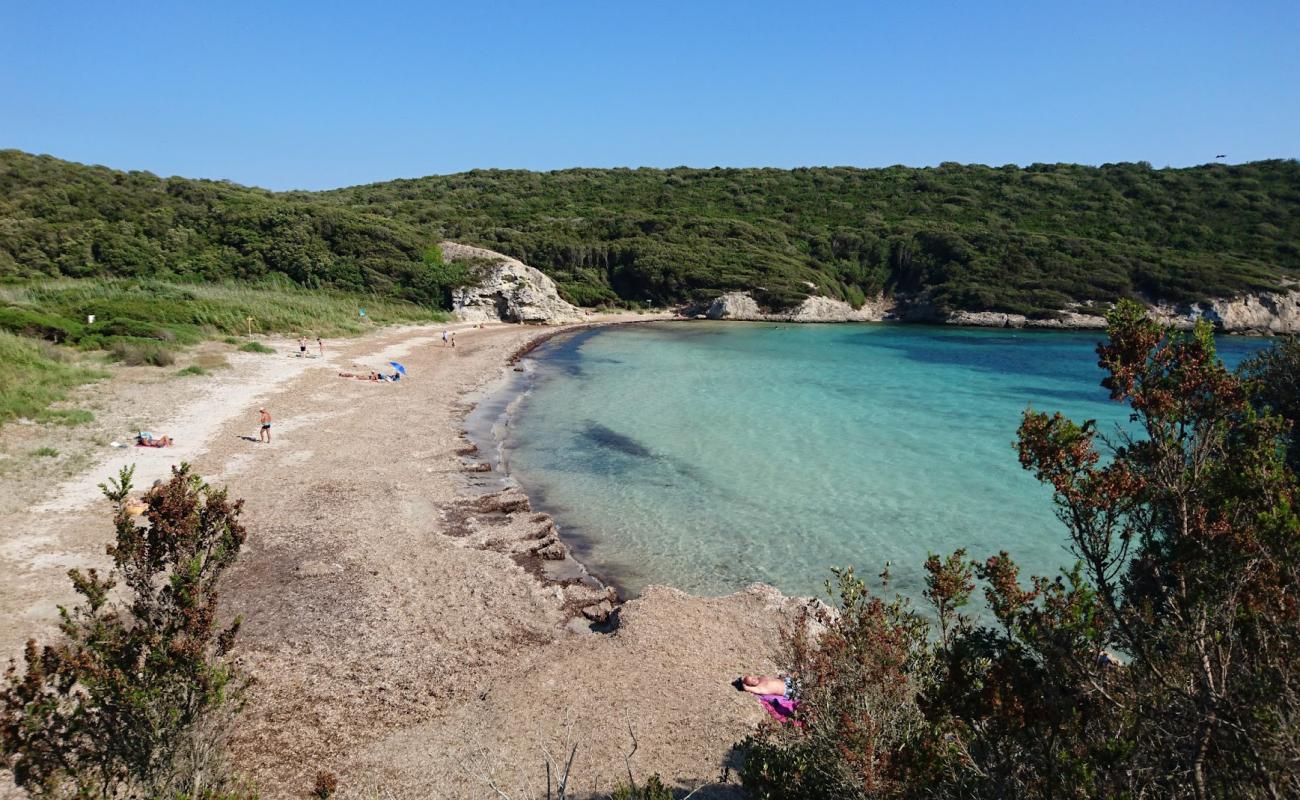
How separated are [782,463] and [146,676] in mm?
16627

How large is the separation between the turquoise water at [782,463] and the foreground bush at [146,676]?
296 inches

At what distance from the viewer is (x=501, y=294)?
181ft

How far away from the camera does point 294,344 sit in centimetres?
3344

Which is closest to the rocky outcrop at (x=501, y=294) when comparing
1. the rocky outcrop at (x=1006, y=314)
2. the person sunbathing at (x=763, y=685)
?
the rocky outcrop at (x=1006, y=314)

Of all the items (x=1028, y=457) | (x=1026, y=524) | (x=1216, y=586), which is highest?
(x=1028, y=457)

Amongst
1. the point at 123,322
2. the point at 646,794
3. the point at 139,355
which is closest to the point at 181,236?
the point at 123,322

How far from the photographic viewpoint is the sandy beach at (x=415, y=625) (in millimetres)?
6770

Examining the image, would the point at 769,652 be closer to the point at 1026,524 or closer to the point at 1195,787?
the point at 1195,787

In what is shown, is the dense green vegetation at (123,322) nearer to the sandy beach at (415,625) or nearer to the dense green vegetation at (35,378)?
the dense green vegetation at (35,378)

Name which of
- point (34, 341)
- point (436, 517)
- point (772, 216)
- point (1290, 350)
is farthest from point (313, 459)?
point (772, 216)

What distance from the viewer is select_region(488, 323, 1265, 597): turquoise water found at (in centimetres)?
1320

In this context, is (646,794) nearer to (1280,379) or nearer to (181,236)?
(1280,379)

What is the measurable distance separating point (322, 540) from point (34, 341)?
19738 millimetres

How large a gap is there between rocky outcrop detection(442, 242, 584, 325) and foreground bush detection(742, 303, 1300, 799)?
52398mm
